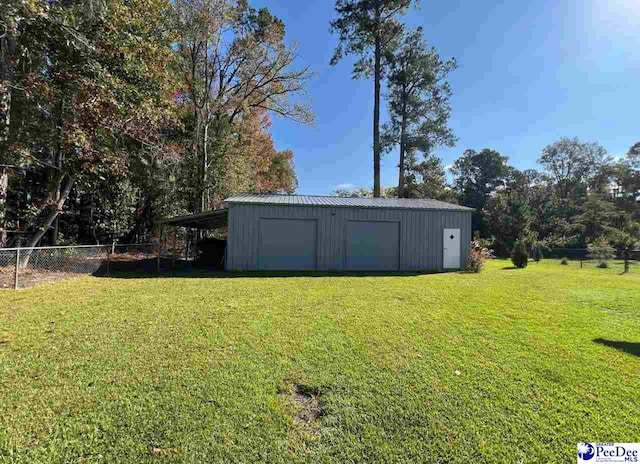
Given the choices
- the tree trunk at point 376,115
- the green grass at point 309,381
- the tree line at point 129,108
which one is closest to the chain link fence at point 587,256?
the tree trunk at point 376,115

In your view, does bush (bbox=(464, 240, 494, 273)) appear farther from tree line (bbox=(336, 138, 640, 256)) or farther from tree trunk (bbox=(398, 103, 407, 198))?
tree trunk (bbox=(398, 103, 407, 198))

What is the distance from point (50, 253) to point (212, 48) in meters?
13.6

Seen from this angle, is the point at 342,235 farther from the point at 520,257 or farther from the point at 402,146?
the point at 402,146

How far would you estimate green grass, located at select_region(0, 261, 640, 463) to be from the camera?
6.86 ft

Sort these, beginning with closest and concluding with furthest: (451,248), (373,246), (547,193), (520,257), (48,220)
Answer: (48,220) < (373,246) < (451,248) < (520,257) < (547,193)

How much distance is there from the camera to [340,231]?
11625 millimetres

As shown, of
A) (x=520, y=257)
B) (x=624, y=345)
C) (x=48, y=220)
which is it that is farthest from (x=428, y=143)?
(x=48, y=220)

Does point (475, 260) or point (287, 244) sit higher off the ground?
point (287, 244)

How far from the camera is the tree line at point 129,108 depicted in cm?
765

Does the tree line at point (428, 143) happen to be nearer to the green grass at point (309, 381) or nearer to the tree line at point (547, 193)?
the tree line at point (547, 193)

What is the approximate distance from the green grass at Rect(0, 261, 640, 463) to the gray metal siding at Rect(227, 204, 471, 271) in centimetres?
530

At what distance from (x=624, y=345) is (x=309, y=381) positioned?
13.3 ft

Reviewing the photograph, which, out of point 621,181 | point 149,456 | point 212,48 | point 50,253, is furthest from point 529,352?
point 621,181

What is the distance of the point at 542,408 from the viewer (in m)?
2.55
